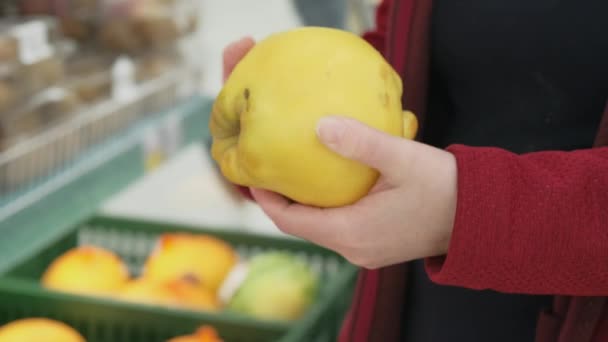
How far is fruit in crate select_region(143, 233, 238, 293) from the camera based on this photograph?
4.46 ft

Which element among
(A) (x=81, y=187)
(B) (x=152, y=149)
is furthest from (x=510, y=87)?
(B) (x=152, y=149)

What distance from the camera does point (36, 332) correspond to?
105 cm

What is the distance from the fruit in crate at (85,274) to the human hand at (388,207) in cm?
71

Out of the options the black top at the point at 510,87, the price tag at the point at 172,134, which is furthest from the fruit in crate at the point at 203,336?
the price tag at the point at 172,134

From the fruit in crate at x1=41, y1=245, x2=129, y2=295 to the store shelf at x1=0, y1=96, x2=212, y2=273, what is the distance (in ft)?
0.28

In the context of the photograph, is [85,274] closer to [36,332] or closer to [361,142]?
[36,332]

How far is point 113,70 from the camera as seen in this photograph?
1897mm

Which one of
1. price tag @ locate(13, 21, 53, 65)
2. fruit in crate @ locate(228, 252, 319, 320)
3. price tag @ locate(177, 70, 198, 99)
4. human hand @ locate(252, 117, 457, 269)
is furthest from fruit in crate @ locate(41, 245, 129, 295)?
price tag @ locate(177, 70, 198, 99)

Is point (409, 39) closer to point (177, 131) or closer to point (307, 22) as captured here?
point (177, 131)

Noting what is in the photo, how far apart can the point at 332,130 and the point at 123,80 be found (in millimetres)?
1447

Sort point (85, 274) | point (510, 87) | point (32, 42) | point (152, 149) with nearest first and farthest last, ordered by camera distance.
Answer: point (510, 87) → point (85, 274) → point (32, 42) → point (152, 149)

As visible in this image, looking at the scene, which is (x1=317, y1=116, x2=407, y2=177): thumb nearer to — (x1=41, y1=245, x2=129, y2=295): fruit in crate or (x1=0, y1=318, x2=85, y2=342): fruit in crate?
(x1=0, y1=318, x2=85, y2=342): fruit in crate

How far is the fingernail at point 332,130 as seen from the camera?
1.93ft

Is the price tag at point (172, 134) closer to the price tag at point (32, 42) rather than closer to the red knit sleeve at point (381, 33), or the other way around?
the price tag at point (32, 42)
